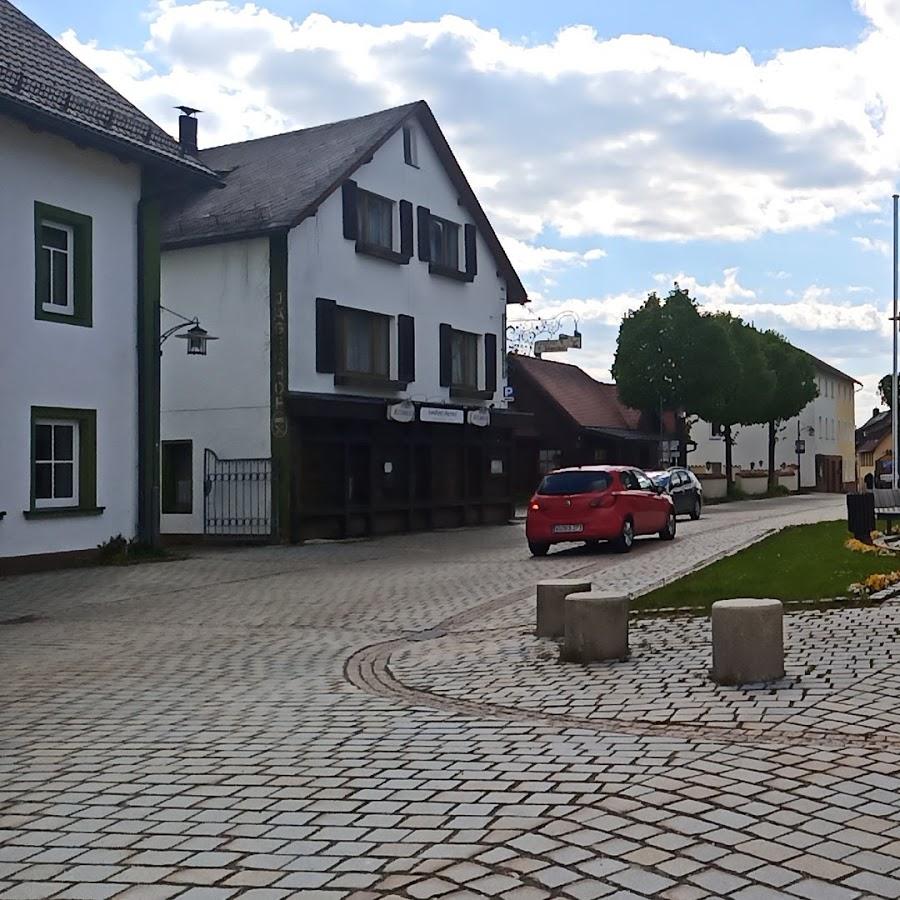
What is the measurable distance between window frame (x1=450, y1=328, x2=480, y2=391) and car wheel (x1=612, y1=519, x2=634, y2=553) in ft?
35.1

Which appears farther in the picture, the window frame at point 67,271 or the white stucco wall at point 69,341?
the window frame at point 67,271

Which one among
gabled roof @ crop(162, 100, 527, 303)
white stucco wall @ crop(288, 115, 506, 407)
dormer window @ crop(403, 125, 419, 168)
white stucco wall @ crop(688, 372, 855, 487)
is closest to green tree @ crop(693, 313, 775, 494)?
white stucco wall @ crop(688, 372, 855, 487)

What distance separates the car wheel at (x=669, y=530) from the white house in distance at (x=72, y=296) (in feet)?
31.7

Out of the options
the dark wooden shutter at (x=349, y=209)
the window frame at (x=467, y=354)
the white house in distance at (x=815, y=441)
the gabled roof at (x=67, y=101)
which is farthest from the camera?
the white house in distance at (x=815, y=441)

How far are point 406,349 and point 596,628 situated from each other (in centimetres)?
2101

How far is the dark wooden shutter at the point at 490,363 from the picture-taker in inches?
1346

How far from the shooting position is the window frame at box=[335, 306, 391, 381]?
2789cm

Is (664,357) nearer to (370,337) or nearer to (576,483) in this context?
(370,337)

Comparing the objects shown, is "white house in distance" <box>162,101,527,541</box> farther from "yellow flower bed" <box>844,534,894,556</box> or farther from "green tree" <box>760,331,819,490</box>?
"green tree" <box>760,331,819,490</box>

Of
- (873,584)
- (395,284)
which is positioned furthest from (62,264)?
(873,584)

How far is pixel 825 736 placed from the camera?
264 inches

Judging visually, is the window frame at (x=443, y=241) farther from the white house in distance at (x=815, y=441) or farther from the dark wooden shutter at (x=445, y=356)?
the white house in distance at (x=815, y=441)

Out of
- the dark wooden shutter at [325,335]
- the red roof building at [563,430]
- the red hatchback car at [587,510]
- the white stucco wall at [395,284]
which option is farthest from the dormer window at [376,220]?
the red roof building at [563,430]

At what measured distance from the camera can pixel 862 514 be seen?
20828mm
